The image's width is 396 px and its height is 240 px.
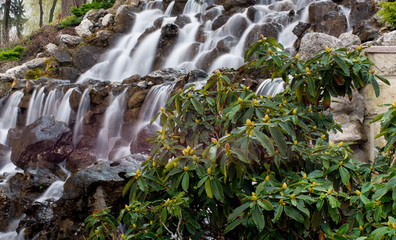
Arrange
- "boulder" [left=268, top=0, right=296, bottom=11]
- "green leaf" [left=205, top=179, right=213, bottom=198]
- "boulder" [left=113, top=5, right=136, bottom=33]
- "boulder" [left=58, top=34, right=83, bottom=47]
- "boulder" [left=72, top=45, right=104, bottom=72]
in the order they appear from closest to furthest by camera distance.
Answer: "green leaf" [left=205, top=179, right=213, bottom=198], "boulder" [left=268, top=0, right=296, bottom=11], "boulder" [left=72, top=45, right=104, bottom=72], "boulder" [left=113, top=5, right=136, bottom=33], "boulder" [left=58, top=34, right=83, bottom=47]

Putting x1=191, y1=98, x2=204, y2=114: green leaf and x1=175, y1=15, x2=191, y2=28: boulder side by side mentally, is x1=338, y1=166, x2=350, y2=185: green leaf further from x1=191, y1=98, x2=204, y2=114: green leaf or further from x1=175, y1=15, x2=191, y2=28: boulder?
x1=175, y1=15, x2=191, y2=28: boulder

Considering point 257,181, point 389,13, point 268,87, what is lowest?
point 268,87

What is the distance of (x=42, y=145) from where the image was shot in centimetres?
830

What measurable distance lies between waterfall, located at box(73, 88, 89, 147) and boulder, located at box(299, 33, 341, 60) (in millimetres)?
7038

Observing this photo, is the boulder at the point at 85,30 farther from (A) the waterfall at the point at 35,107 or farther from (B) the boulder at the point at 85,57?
(A) the waterfall at the point at 35,107

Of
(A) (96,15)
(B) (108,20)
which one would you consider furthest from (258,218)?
(A) (96,15)

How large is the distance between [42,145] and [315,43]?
6.66m

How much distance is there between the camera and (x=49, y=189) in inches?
273

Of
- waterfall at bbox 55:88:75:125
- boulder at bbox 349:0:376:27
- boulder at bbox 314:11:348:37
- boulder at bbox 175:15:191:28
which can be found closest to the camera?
boulder at bbox 314:11:348:37

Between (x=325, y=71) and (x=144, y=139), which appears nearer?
(x=325, y=71)

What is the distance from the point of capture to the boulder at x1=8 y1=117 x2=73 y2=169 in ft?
26.9

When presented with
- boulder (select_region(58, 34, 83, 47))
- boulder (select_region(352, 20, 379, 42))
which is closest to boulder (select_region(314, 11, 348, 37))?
boulder (select_region(352, 20, 379, 42))

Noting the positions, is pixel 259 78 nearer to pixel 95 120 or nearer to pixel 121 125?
pixel 121 125

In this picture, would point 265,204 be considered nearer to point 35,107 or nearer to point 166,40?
point 35,107
